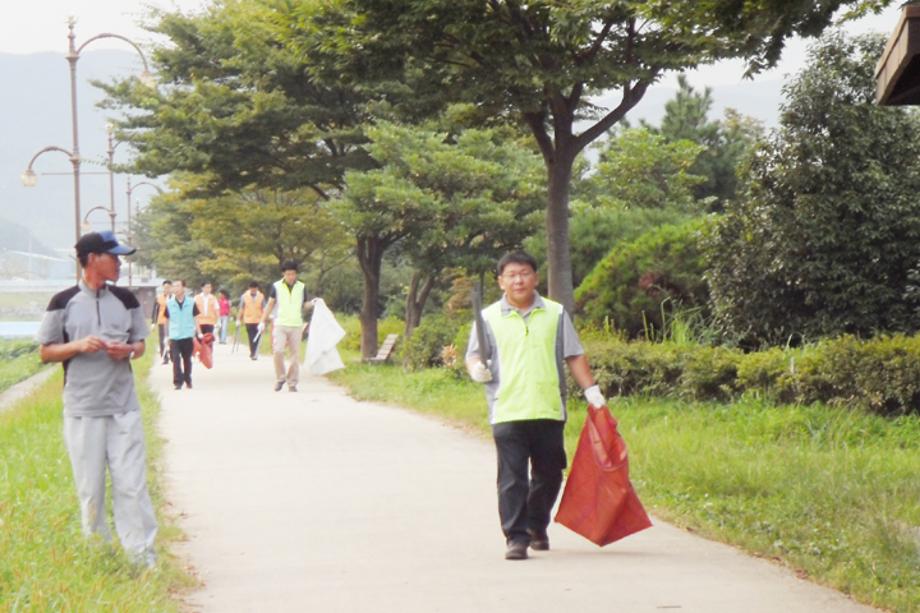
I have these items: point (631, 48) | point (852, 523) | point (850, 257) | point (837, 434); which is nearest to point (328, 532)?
point (852, 523)

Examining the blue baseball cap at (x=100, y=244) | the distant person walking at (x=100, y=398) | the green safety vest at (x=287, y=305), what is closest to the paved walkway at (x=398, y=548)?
the distant person walking at (x=100, y=398)

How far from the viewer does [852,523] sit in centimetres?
895

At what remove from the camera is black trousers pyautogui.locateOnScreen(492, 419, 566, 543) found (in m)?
8.41

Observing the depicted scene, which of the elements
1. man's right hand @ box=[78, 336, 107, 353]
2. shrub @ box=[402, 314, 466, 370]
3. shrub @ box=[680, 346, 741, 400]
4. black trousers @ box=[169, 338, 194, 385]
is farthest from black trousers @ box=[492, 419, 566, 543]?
shrub @ box=[402, 314, 466, 370]

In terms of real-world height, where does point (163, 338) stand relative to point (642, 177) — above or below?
below

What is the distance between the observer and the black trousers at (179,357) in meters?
23.2

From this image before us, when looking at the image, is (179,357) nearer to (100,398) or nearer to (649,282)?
(649,282)

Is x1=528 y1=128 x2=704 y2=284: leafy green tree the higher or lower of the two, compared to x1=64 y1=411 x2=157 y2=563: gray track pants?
higher

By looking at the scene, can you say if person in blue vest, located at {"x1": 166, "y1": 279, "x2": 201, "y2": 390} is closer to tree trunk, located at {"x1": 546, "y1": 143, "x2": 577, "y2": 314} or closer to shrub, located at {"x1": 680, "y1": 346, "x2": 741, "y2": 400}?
tree trunk, located at {"x1": 546, "y1": 143, "x2": 577, "y2": 314}

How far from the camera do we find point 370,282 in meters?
29.3

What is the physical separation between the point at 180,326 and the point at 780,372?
11.2 m

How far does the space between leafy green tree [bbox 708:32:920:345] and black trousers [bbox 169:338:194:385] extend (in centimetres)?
872

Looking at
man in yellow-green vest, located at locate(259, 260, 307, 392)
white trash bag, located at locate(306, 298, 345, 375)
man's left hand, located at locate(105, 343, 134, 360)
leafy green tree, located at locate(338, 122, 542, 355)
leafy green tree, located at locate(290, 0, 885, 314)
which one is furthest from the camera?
leafy green tree, located at locate(338, 122, 542, 355)

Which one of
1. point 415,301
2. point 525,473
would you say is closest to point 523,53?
point 525,473
